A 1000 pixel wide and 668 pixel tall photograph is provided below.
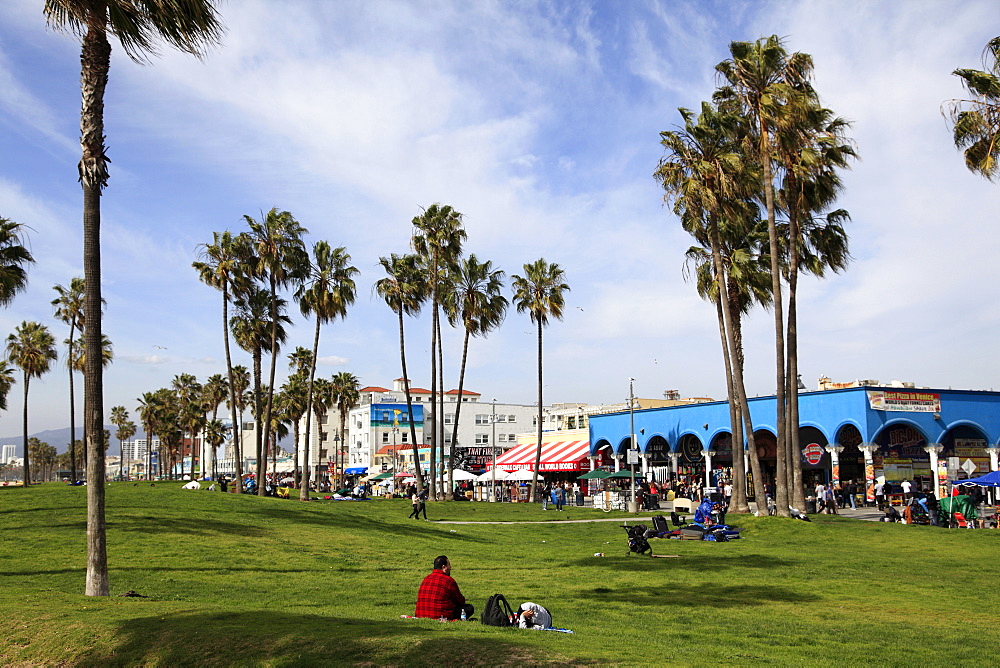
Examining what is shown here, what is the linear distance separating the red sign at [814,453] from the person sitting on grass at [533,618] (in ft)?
130

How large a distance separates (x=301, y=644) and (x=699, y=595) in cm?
874

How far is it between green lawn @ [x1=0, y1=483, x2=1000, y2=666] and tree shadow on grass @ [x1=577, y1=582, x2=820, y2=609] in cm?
6

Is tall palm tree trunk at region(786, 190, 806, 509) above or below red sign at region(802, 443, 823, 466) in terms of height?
above

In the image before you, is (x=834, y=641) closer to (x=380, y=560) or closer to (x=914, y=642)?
(x=914, y=642)

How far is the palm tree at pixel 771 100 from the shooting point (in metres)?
29.3

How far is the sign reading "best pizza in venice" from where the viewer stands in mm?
40750

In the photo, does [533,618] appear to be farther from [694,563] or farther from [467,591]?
[694,563]

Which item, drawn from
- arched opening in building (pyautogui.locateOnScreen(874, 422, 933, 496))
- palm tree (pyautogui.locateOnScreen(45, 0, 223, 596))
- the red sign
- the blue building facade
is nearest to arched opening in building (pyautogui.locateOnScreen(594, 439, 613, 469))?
the blue building facade

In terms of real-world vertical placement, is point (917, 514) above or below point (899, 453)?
below

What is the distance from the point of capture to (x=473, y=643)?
7.85 meters

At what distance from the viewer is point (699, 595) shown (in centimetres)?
1445

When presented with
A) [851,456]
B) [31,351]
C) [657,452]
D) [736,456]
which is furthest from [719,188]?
[31,351]

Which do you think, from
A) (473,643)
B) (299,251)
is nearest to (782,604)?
(473,643)

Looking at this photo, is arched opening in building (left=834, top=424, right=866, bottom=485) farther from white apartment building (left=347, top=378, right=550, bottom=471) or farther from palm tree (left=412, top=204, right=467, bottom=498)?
white apartment building (left=347, top=378, right=550, bottom=471)
